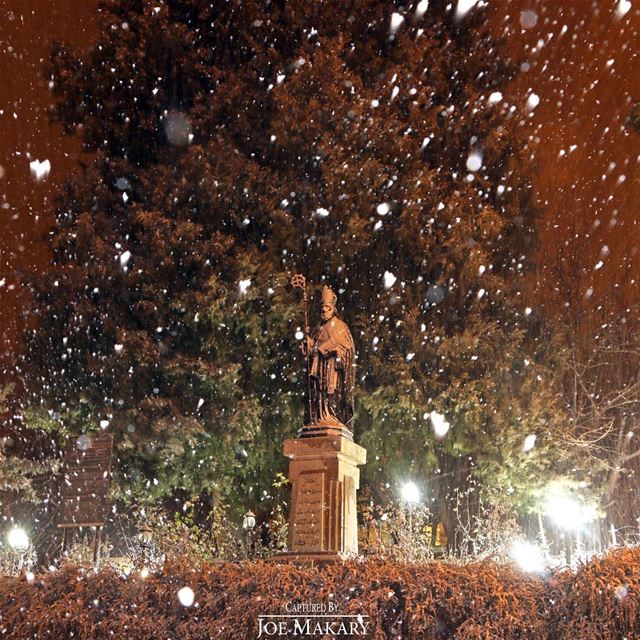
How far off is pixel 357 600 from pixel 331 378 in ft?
16.9

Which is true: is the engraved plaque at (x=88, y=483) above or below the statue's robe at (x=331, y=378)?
below

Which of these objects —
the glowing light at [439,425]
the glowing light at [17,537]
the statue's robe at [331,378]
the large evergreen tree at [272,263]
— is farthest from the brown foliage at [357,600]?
the glowing light at [17,537]

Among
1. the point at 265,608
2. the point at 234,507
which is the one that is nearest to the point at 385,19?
the point at 234,507

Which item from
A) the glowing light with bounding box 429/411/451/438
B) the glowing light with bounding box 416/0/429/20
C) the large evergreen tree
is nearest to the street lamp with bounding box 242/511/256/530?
the large evergreen tree

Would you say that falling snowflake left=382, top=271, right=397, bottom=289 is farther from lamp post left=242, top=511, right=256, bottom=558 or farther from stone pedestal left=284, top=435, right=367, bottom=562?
stone pedestal left=284, top=435, right=367, bottom=562

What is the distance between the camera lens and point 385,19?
18078 millimetres

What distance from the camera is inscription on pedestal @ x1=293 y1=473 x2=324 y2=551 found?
1016 cm

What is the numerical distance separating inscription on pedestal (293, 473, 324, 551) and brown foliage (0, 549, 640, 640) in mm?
3323

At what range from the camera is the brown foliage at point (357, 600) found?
6.03 meters

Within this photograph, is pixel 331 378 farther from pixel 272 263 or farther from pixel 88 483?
pixel 272 263

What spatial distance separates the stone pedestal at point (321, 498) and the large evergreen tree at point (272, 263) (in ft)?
15.9

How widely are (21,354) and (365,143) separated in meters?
8.48

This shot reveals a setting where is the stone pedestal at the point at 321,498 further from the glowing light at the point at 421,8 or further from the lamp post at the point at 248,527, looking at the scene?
the glowing light at the point at 421,8

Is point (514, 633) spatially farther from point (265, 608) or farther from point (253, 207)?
point (253, 207)
